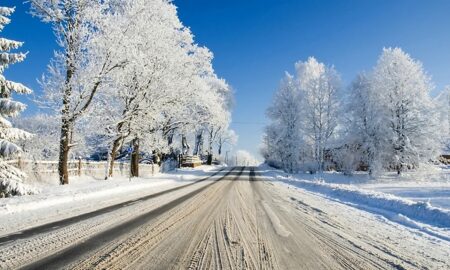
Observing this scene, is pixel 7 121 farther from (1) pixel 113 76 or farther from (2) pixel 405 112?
(2) pixel 405 112

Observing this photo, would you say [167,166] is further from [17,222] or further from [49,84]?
[17,222]

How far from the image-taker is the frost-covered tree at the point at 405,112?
31.1 m

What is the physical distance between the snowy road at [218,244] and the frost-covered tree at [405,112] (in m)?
24.5

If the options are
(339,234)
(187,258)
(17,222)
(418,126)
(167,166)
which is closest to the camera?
(187,258)

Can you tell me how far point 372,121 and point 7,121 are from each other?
1144 inches

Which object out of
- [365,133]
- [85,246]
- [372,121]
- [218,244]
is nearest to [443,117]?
[372,121]

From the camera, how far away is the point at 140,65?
23453 millimetres

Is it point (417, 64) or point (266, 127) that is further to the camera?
point (266, 127)

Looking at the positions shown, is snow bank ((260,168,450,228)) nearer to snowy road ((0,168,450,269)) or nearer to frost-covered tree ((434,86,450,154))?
snowy road ((0,168,450,269))

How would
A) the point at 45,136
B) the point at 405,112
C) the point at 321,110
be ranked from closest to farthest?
1. the point at 45,136
2. the point at 405,112
3. the point at 321,110

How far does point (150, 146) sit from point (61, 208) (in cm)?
2351

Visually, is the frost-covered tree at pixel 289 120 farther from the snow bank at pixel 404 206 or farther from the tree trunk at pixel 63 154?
the tree trunk at pixel 63 154

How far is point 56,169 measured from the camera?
20.0m

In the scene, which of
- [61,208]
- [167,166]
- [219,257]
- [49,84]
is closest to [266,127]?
[167,166]
